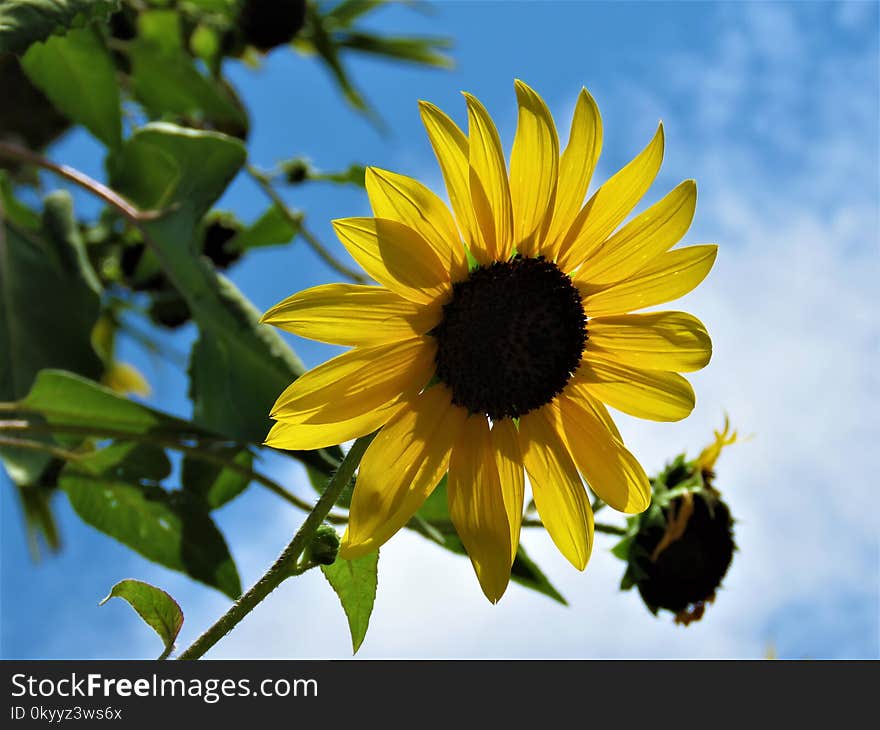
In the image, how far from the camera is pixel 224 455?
96cm

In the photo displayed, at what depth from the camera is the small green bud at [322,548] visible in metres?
0.60

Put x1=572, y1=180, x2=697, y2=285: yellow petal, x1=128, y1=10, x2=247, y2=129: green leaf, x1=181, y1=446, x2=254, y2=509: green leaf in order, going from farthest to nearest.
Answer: x1=128, y1=10, x2=247, y2=129: green leaf
x1=181, y1=446, x2=254, y2=509: green leaf
x1=572, y1=180, x2=697, y2=285: yellow petal

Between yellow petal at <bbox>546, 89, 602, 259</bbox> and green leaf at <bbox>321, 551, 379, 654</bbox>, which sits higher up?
yellow petal at <bbox>546, 89, 602, 259</bbox>

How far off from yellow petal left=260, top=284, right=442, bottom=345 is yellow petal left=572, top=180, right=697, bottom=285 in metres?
0.12

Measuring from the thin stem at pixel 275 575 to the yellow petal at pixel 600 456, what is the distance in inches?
7.4

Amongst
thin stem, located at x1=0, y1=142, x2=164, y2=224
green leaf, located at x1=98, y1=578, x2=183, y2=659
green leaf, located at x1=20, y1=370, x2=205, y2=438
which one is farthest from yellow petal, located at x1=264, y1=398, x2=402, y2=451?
thin stem, located at x1=0, y1=142, x2=164, y2=224

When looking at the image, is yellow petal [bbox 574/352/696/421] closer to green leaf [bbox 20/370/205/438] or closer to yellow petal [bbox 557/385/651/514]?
yellow petal [bbox 557/385/651/514]

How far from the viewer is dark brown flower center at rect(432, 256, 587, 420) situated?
0.70 m

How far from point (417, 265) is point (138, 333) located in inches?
51.1

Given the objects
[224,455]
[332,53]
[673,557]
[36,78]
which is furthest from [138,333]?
[673,557]

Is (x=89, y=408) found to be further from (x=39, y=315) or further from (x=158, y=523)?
(x=39, y=315)

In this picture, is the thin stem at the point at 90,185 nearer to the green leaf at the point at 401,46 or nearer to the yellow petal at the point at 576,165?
the yellow petal at the point at 576,165
